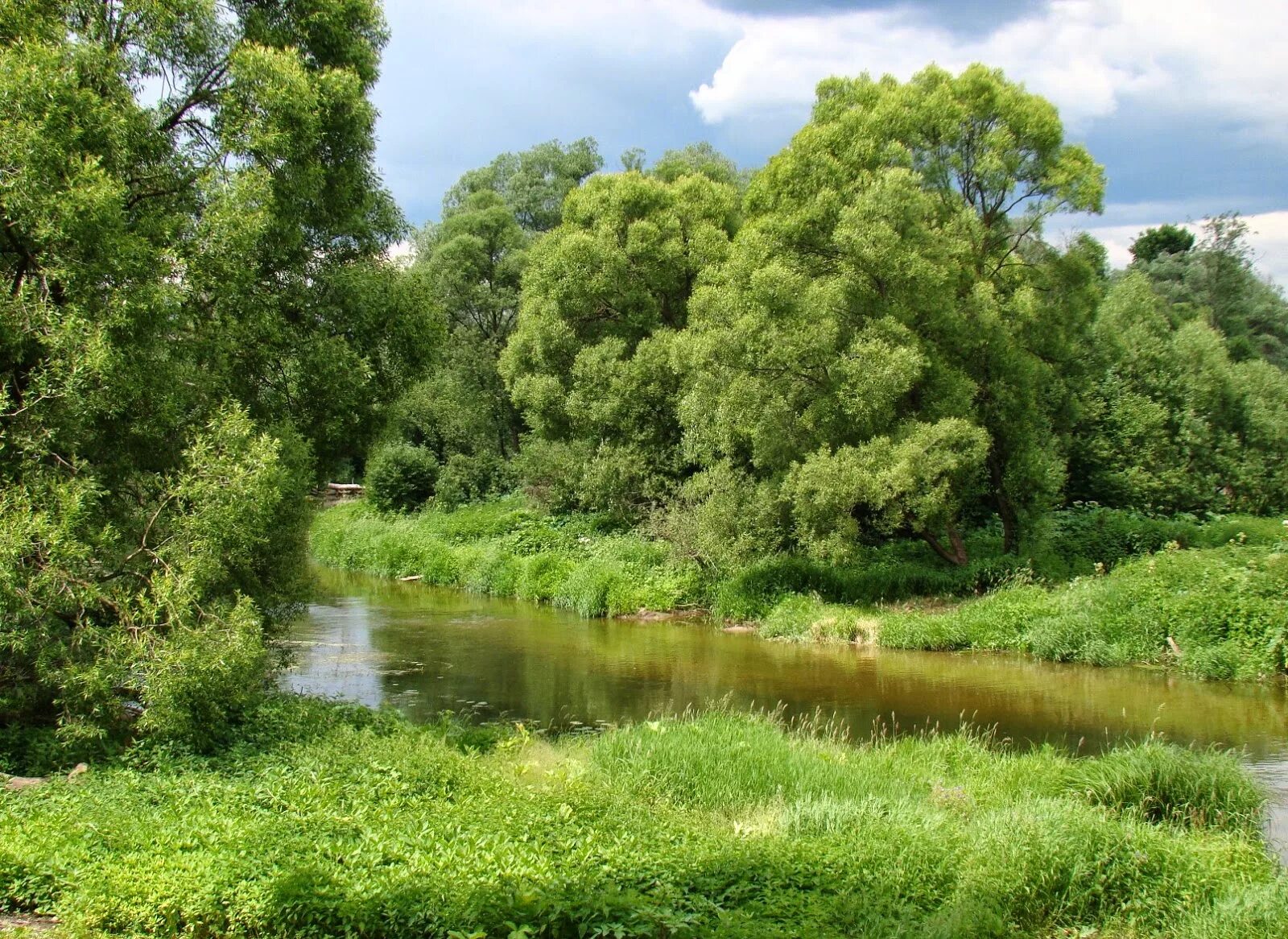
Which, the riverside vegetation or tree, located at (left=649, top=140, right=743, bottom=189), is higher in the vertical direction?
tree, located at (left=649, top=140, right=743, bottom=189)

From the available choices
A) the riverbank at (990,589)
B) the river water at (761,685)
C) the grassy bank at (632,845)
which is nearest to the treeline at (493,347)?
the riverbank at (990,589)

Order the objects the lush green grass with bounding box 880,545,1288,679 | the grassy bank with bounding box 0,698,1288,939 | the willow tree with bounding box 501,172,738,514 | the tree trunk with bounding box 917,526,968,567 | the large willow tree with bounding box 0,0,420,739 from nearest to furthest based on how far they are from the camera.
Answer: the grassy bank with bounding box 0,698,1288,939, the large willow tree with bounding box 0,0,420,739, the lush green grass with bounding box 880,545,1288,679, the tree trunk with bounding box 917,526,968,567, the willow tree with bounding box 501,172,738,514

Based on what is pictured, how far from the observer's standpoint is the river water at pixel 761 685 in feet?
48.6

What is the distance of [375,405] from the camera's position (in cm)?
1545

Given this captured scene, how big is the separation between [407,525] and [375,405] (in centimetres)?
2510

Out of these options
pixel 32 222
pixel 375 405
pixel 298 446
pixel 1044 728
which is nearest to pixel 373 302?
pixel 375 405

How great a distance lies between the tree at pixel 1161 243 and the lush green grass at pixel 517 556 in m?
36.0

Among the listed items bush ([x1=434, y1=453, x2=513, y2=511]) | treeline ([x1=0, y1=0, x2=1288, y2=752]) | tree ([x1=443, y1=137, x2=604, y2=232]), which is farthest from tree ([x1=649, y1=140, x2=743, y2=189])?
bush ([x1=434, y1=453, x2=513, y2=511])

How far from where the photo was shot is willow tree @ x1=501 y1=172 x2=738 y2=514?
31953 millimetres

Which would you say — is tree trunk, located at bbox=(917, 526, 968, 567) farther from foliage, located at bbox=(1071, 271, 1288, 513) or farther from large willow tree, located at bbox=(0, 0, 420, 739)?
large willow tree, located at bbox=(0, 0, 420, 739)

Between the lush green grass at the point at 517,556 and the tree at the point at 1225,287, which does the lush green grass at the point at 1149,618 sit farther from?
the tree at the point at 1225,287

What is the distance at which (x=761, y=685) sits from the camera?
1828 cm

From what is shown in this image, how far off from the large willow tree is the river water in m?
3.67

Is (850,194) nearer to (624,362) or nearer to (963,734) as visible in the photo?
(624,362)
